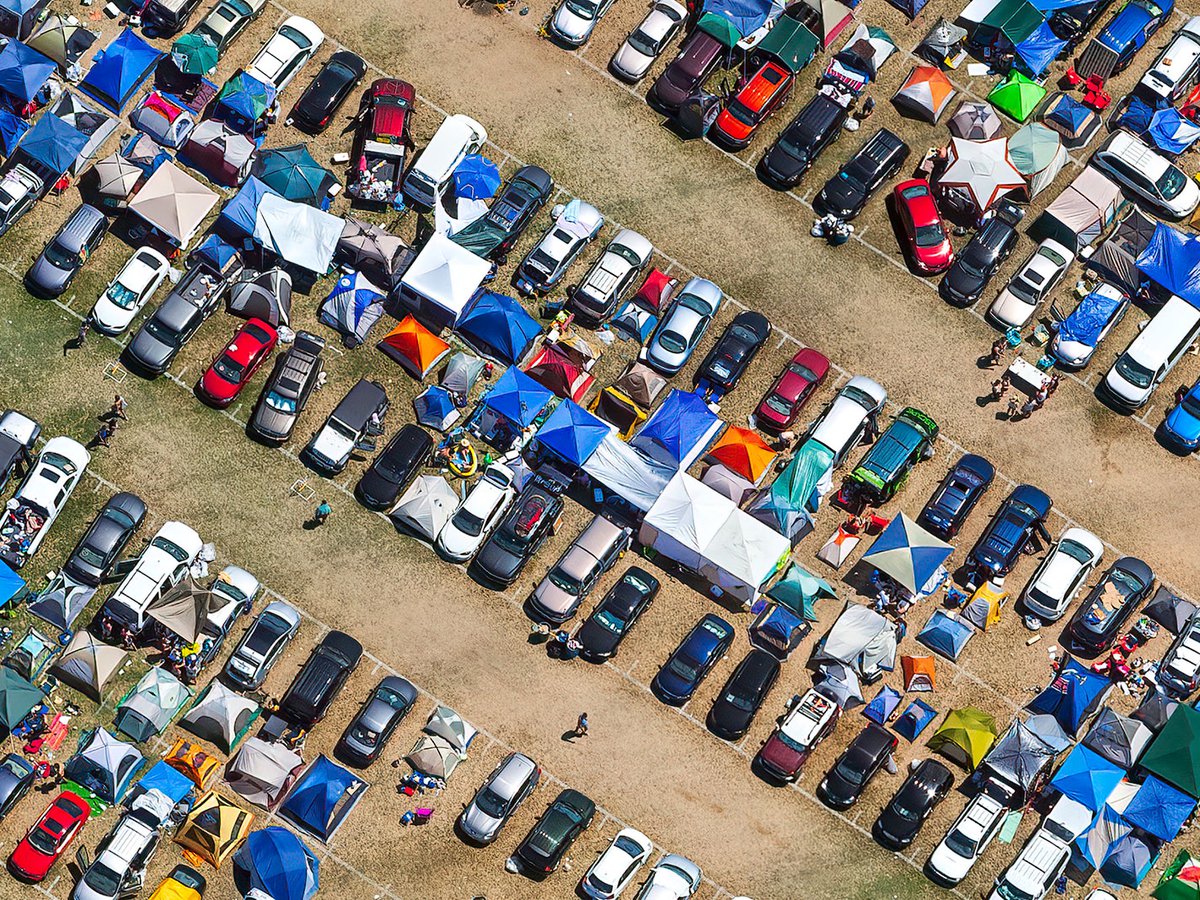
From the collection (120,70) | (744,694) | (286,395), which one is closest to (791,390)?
(744,694)

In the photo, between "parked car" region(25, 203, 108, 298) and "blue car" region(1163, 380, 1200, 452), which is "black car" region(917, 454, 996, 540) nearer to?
"blue car" region(1163, 380, 1200, 452)

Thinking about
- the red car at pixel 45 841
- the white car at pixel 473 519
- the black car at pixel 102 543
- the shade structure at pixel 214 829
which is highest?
the white car at pixel 473 519

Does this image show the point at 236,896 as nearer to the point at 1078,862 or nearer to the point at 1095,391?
the point at 1078,862

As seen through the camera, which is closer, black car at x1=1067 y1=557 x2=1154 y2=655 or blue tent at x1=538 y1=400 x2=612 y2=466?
black car at x1=1067 y1=557 x2=1154 y2=655

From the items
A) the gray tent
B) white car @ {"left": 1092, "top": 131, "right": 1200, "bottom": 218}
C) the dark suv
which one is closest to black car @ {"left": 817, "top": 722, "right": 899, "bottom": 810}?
the dark suv

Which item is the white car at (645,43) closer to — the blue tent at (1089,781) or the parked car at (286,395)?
the parked car at (286,395)

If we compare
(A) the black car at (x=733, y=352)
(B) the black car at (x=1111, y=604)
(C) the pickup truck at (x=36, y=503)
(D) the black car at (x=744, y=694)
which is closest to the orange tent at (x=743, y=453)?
(A) the black car at (x=733, y=352)
